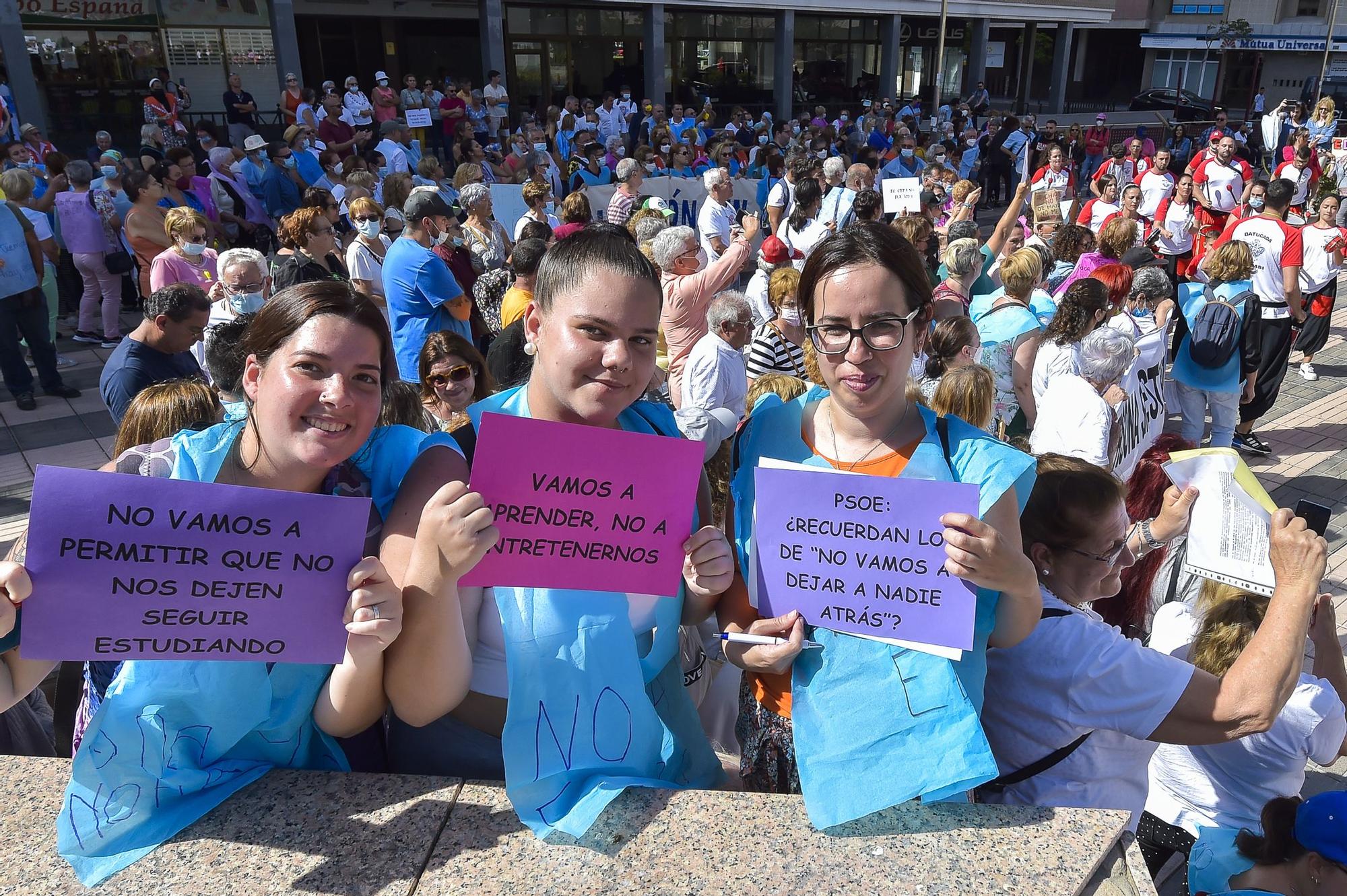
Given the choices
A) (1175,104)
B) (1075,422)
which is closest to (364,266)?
(1075,422)

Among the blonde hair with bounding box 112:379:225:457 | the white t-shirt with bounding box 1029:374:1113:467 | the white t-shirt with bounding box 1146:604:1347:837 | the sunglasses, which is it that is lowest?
the white t-shirt with bounding box 1146:604:1347:837

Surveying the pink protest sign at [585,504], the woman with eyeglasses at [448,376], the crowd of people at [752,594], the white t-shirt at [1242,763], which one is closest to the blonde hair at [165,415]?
the crowd of people at [752,594]

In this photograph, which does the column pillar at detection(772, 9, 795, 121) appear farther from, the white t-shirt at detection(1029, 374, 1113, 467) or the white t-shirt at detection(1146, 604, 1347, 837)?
the white t-shirt at detection(1146, 604, 1347, 837)

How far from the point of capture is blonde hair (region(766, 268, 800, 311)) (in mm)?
5105

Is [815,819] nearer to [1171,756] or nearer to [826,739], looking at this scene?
[826,739]

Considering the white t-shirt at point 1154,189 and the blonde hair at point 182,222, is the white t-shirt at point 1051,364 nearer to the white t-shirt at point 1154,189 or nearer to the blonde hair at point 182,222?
the blonde hair at point 182,222

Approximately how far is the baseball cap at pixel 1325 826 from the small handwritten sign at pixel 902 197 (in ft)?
24.8

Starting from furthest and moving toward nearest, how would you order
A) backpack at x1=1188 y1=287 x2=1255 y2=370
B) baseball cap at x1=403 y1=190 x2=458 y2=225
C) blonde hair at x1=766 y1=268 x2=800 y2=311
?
backpack at x1=1188 y1=287 x2=1255 y2=370
baseball cap at x1=403 y1=190 x2=458 y2=225
blonde hair at x1=766 y1=268 x2=800 y2=311

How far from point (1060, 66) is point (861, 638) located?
134ft

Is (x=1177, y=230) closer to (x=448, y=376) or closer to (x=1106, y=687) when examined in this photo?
(x=448, y=376)

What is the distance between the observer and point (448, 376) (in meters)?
4.07

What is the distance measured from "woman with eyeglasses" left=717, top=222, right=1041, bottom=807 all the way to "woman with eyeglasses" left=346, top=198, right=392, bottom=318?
507 cm

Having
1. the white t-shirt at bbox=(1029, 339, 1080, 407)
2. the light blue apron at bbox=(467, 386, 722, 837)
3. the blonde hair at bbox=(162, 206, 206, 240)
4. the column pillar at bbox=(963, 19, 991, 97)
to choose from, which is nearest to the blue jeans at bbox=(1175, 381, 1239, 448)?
the white t-shirt at bbox=(1029, 339, 1080, 407)

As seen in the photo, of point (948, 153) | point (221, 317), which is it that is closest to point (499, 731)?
point (221, 317)
